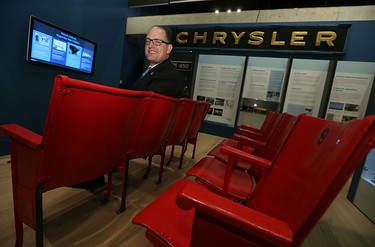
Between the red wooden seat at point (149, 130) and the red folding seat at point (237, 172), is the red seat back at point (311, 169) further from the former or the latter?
the red wooden seat at point (149, 130)

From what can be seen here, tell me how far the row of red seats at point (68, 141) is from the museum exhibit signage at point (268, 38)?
13.6ft

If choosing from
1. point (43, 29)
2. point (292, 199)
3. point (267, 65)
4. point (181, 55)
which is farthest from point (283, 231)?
point (181, 55)

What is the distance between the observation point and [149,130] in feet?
4.65

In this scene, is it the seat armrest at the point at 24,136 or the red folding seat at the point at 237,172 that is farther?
the red folding seat at the point at 237,172

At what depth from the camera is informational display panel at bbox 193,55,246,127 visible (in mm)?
4887

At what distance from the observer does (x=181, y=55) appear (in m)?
5.29

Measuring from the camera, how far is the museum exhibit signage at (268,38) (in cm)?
390

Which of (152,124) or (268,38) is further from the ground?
(268,38)

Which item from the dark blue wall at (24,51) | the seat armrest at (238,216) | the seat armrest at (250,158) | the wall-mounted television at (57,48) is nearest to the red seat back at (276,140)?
the seat armrest at (250,158)

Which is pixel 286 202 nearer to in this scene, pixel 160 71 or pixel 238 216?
pixel 238 216

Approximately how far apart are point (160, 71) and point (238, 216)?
160 centimetres

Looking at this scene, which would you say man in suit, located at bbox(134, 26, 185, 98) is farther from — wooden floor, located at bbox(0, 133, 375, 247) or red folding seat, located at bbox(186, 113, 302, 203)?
wooden floor, located at bbox(0, 133, 375, 247)

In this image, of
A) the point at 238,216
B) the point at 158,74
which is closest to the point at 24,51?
the point at 158,74

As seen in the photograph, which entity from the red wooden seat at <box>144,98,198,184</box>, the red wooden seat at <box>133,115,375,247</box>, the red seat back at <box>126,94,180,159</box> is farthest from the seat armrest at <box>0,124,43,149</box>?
the red wooden seat at <box>144,98,198,184</box>
